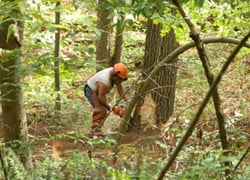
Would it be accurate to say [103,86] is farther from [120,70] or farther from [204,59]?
[204,59]

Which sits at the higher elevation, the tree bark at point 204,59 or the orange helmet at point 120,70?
the tree bark at point 204,59

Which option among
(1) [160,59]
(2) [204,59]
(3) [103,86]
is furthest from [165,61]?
(1) [160,59]

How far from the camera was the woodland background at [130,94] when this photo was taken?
2703mm

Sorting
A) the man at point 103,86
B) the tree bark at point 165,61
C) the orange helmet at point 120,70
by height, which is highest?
the tree bark at point 165,61

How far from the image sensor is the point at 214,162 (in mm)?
2213

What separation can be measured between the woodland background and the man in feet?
1.71

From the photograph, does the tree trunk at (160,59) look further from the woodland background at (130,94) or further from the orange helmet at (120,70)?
the orange helmet at (120,70)

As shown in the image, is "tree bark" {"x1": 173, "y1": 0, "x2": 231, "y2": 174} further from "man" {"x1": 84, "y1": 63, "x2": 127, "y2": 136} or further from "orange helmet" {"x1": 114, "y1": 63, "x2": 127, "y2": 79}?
"orange helmet" {"x1": 114, "y1": 63, "x2": 127, "y2": 79}

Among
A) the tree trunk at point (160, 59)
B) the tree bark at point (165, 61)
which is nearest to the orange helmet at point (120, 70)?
the tree trunk at point (160, 59)

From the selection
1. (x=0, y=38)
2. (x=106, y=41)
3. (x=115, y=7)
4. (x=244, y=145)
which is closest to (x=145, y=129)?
(x=244, y=145)

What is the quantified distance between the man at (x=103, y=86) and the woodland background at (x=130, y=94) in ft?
1.71

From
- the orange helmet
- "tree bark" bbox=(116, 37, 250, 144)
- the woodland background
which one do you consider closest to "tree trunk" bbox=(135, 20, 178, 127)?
the woodland background

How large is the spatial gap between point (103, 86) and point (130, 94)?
214 centimetres

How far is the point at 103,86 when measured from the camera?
8.53 m
